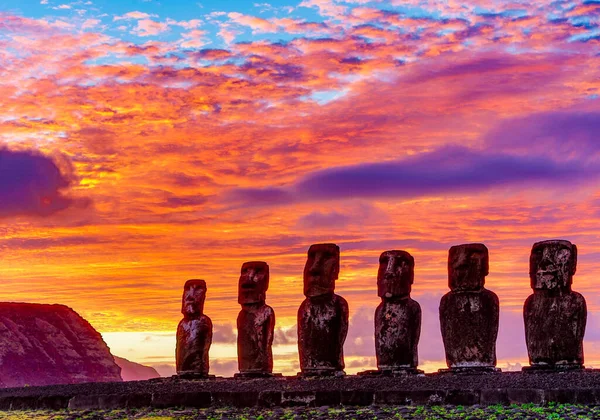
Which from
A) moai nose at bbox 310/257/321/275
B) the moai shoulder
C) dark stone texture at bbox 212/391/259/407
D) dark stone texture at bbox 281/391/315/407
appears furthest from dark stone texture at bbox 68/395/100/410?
the moai shoulder

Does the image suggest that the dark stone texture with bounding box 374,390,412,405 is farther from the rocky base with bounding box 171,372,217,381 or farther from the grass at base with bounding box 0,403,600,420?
the rocky base with bounding box 171,372,217,381

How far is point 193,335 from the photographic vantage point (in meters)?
25.2

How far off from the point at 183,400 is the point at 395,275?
5.49 m

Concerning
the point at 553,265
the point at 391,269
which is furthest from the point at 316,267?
the point at 553,265

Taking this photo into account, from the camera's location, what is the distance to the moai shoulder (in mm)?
20828

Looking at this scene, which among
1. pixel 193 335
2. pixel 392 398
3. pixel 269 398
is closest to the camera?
pixel 392 398

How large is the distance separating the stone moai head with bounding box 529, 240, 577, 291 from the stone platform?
2171 millimetres

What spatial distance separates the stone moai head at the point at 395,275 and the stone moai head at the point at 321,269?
A: 118 cm

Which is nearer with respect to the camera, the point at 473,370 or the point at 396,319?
the point at 473,370

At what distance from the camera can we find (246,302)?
23.9 m

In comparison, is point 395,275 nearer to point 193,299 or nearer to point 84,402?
point 193,299

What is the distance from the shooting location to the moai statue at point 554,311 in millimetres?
19531

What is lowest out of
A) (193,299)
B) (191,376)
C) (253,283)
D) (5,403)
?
(5,403)

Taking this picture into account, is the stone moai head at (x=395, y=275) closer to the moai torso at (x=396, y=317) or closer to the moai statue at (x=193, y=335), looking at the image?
the moai torso at (x=396, y=317)
